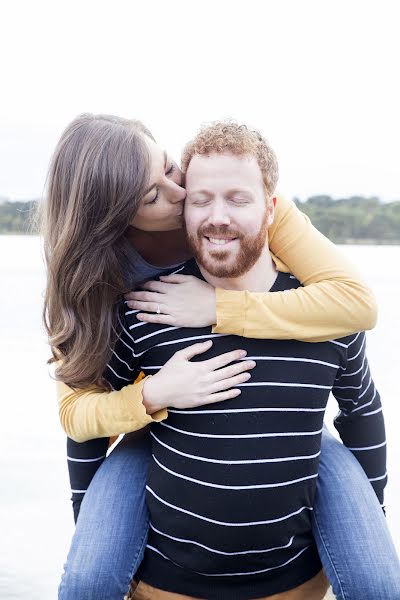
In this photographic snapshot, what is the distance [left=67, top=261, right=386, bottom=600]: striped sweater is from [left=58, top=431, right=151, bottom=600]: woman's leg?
4 centimetres

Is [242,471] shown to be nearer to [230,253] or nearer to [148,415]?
[148,415]

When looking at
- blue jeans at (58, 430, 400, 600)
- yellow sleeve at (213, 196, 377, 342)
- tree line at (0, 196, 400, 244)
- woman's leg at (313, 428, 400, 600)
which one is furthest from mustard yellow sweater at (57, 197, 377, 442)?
tree line at (0, 196, 400, 244)

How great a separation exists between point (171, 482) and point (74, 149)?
1.85 feet

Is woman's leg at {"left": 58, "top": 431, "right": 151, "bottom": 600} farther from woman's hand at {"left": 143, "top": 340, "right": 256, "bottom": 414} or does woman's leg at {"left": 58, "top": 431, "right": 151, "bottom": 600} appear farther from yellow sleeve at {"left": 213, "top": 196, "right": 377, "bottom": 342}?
yellow sleeve at {"left": 213, "top": 196, "right": 377, "bottom": 342}

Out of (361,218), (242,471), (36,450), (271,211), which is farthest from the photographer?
(361,218)

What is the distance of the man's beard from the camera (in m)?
1.21

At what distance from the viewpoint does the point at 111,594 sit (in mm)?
1196

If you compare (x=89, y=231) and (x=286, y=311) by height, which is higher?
(x=89, y=231)

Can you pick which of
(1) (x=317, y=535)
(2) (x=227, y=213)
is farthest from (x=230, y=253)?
(1) (x=317, y=535)

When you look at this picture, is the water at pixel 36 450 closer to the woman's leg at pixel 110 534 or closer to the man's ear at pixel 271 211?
the man's ear at pixel 271 211

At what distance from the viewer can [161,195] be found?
1.26 metres

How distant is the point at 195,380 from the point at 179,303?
0.44ft

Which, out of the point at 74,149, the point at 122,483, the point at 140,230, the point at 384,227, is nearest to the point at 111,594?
the point at 122,483

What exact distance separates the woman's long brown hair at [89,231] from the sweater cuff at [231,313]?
191mm
